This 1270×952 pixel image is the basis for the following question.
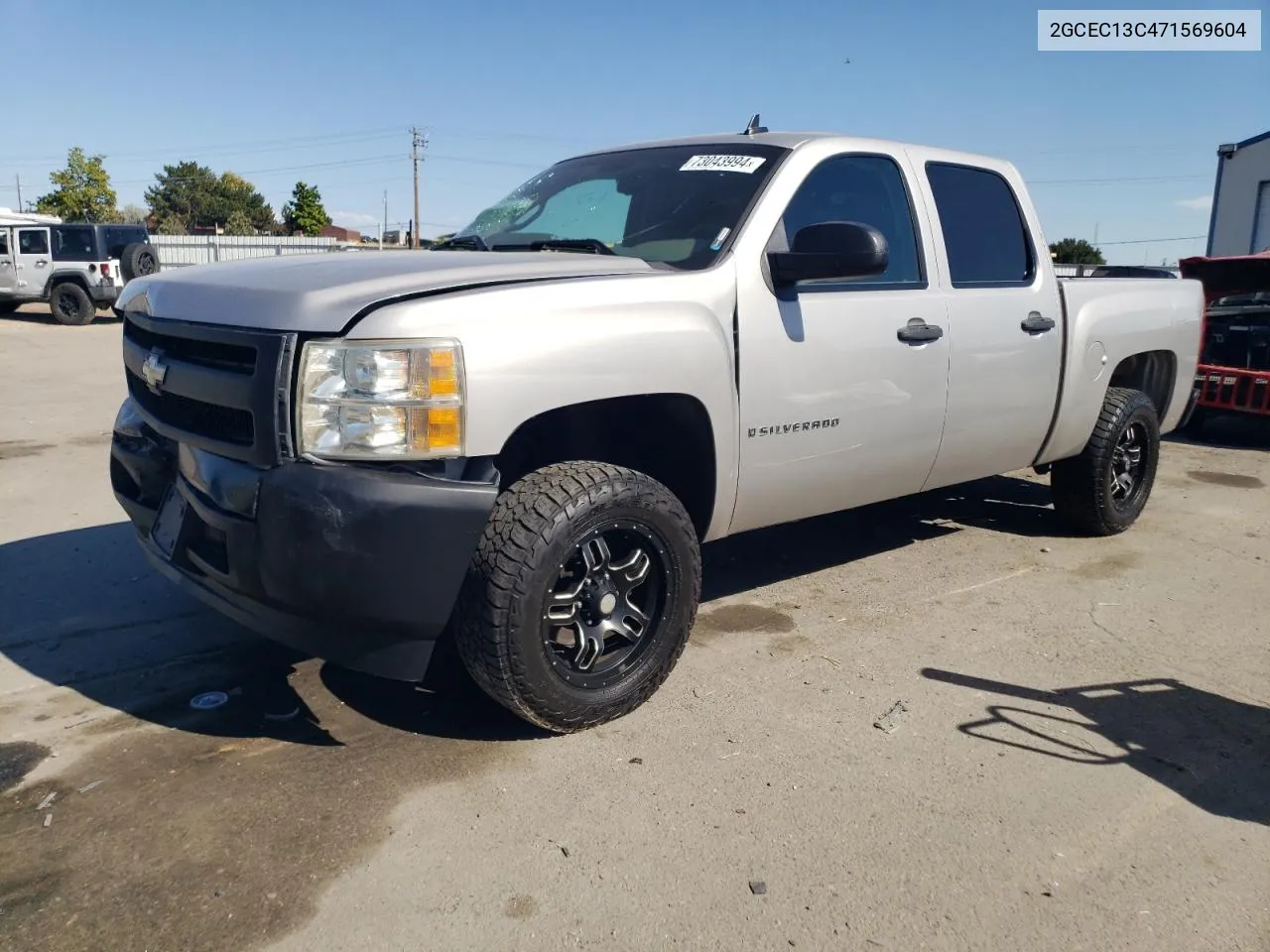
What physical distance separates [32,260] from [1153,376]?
2024cm

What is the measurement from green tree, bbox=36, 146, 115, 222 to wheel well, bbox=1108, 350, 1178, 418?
5405 centimetres

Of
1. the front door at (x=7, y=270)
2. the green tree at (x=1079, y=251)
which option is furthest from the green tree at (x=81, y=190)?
the green tree at (x=1079, y=251)

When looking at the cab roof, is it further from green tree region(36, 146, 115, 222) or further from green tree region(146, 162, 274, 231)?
green tree region(146, 162, 274, 231)

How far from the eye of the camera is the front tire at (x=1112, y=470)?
5.34 metres

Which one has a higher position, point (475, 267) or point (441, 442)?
point (475, 267)

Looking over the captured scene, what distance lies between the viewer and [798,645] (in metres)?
3.97

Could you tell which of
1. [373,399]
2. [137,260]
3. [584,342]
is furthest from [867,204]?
[137,260]

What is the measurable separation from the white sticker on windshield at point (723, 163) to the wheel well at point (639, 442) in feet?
3.37

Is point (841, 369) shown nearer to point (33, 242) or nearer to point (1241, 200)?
point (33, 242)

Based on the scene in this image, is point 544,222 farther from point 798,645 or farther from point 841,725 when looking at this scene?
point 841,725

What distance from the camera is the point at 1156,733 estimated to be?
332cm

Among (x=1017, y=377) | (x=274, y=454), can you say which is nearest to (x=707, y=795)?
(x=274, y=454)

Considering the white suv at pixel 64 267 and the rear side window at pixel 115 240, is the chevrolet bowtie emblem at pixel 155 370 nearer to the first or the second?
the white suv at pixel 64 267

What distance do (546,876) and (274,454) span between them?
126 centimetres
